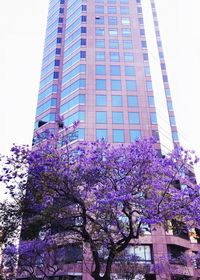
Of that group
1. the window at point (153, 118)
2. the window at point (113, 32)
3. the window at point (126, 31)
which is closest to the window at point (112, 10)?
the window at point (113, 32)

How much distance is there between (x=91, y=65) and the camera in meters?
45.8

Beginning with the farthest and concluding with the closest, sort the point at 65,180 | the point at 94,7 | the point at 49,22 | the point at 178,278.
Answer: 1. the point at 49,22
2. the point at 94,7
3. the point at 178,278
4. the point at 65,180

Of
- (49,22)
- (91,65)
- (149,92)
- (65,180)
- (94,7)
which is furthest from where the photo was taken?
(49,22)

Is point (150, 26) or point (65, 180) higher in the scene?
point (150, 26)

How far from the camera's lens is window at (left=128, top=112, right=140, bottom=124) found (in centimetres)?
A: 4023

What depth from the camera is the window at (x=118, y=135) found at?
38344 millimetres

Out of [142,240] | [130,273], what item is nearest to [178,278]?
[142,240]

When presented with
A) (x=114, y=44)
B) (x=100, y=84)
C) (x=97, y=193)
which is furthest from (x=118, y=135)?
(x=97, y=193)

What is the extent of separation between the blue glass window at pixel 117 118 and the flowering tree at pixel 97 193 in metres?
25.3

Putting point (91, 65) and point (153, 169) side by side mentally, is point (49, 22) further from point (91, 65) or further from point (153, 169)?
point (153, 169)

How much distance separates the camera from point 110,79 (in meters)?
44.2

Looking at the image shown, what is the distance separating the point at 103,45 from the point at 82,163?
3751 centimetres

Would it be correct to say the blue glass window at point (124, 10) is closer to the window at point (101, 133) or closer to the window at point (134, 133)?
the window at point (134, 133)

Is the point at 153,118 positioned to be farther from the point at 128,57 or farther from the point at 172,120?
the point at 128,57
